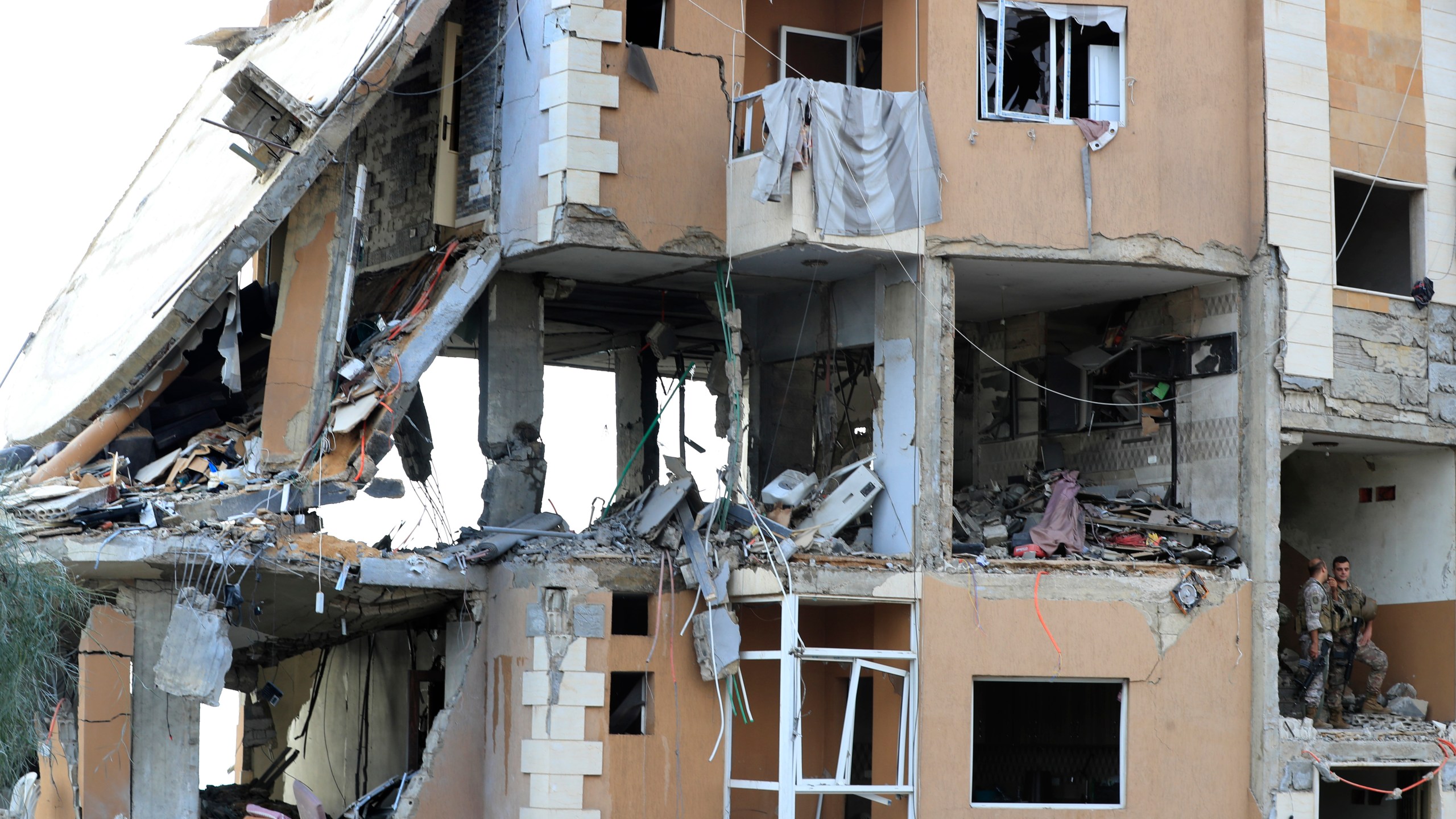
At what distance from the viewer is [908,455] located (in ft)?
52.4

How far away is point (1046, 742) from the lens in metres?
19.4

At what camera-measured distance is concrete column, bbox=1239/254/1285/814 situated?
16250mm

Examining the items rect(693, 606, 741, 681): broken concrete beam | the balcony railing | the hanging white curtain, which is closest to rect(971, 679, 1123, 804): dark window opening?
rect(693, 606, 741, 681): broken concrete beam

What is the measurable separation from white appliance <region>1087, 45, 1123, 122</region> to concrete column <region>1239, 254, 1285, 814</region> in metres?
2.30

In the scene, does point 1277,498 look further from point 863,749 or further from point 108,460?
point 108,460

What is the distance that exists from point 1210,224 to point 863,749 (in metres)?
7.58

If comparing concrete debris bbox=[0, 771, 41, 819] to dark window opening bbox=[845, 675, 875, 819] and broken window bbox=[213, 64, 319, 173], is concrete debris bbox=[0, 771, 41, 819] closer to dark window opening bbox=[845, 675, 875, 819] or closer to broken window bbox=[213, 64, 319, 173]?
broken window bbox=[213, 64, 319, 173]

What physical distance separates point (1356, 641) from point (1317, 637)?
96 centimetres

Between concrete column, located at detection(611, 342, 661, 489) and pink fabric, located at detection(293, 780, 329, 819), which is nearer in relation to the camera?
pink fabric, located at detection(293, 780, 329, 819)

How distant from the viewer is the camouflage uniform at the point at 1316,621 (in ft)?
54.9

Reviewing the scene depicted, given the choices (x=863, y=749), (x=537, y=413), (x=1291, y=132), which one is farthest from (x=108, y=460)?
(x=1291, y=132)

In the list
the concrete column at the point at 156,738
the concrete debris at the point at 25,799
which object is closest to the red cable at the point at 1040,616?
the concrete column at the point at 156,738

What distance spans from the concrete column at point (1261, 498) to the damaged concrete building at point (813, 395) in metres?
0.04

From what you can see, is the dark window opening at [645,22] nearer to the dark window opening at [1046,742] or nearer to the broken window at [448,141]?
the broken window at [448,141]
